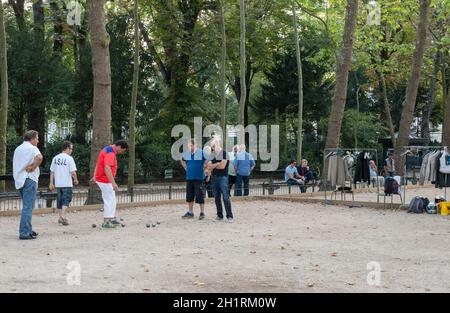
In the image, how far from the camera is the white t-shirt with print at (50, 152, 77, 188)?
632 inches

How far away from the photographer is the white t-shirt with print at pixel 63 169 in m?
16.0

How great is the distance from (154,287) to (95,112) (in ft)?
45.2

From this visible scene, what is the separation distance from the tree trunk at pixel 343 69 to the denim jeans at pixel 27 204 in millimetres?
17576

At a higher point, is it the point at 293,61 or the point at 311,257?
the point at 293,61

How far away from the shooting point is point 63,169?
52.8 ft

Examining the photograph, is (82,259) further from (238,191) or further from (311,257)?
(238,191)

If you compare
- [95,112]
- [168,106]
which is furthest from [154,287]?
[168,106]

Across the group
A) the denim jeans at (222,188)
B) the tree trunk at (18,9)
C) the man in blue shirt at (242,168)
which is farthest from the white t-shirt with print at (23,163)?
the tree trunk at (18,9)

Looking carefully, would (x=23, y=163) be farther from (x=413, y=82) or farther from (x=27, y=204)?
(x=413, y=82)

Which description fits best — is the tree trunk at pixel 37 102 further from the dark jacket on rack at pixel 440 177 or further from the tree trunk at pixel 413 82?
the dark jacket on rack at pixel 440 177

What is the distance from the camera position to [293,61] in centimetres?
4681

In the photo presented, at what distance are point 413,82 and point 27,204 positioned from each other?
68.4 feet

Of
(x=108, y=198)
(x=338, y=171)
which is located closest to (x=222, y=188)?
(x=108, y=198)
